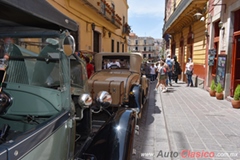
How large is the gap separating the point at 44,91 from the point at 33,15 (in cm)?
70

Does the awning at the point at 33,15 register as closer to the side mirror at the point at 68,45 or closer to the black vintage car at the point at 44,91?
the black vintage car at the point at 44,91

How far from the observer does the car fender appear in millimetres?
2096

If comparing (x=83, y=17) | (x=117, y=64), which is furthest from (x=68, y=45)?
(x=83, y=17)

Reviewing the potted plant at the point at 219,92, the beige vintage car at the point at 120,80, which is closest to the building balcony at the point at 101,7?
the beige vintage car at the point at 120,80

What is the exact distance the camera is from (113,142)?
7.18 ft

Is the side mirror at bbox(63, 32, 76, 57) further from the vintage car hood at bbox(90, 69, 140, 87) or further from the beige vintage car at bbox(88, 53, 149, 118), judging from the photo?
the vintage car hood at bbox(90, 69, 140, 87)

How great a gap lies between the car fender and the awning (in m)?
1.19

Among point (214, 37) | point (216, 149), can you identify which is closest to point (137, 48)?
point (214, 37)

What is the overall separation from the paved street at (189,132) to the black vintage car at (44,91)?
4.60ft

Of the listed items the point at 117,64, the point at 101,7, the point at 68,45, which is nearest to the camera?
the point at 68,45

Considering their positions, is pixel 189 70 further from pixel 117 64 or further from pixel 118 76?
pixel 118 76

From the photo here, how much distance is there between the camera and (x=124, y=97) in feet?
16.1

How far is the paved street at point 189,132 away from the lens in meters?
3.44

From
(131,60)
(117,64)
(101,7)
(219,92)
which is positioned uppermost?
(101,7)
